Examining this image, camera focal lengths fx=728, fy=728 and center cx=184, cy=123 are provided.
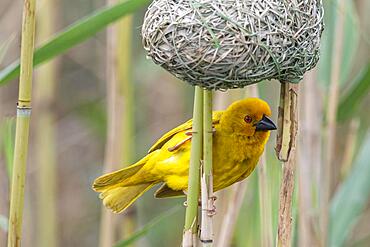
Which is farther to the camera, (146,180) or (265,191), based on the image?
(146,180)

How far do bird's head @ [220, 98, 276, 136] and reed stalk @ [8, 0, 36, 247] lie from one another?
1.84ft

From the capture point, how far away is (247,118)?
5.60 ft

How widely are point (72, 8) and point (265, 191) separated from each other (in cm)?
187

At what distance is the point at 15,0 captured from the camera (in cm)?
280

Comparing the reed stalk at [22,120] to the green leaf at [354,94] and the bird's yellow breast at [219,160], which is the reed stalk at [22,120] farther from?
the green leaf at [354,94]

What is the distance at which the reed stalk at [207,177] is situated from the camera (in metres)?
1.27

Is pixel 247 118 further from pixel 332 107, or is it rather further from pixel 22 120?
pixel 22 120

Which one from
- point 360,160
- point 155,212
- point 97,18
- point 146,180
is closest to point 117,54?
point 146,180

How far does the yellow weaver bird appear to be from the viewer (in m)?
Answer: 1.71

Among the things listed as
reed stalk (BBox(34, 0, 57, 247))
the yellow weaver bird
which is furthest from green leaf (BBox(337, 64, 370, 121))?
reed stalk (BBox(34, 0, 57, 247))

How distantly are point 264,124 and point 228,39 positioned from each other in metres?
0.50

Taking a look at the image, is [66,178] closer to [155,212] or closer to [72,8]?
[155,212]

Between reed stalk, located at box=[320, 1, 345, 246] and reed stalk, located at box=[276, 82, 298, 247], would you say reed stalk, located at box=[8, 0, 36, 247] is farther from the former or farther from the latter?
reed stalk, located at box=[320, 1, 345, 246]

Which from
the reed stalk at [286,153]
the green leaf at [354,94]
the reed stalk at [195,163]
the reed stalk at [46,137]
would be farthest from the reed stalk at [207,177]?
the reed stalk at [46,137]
